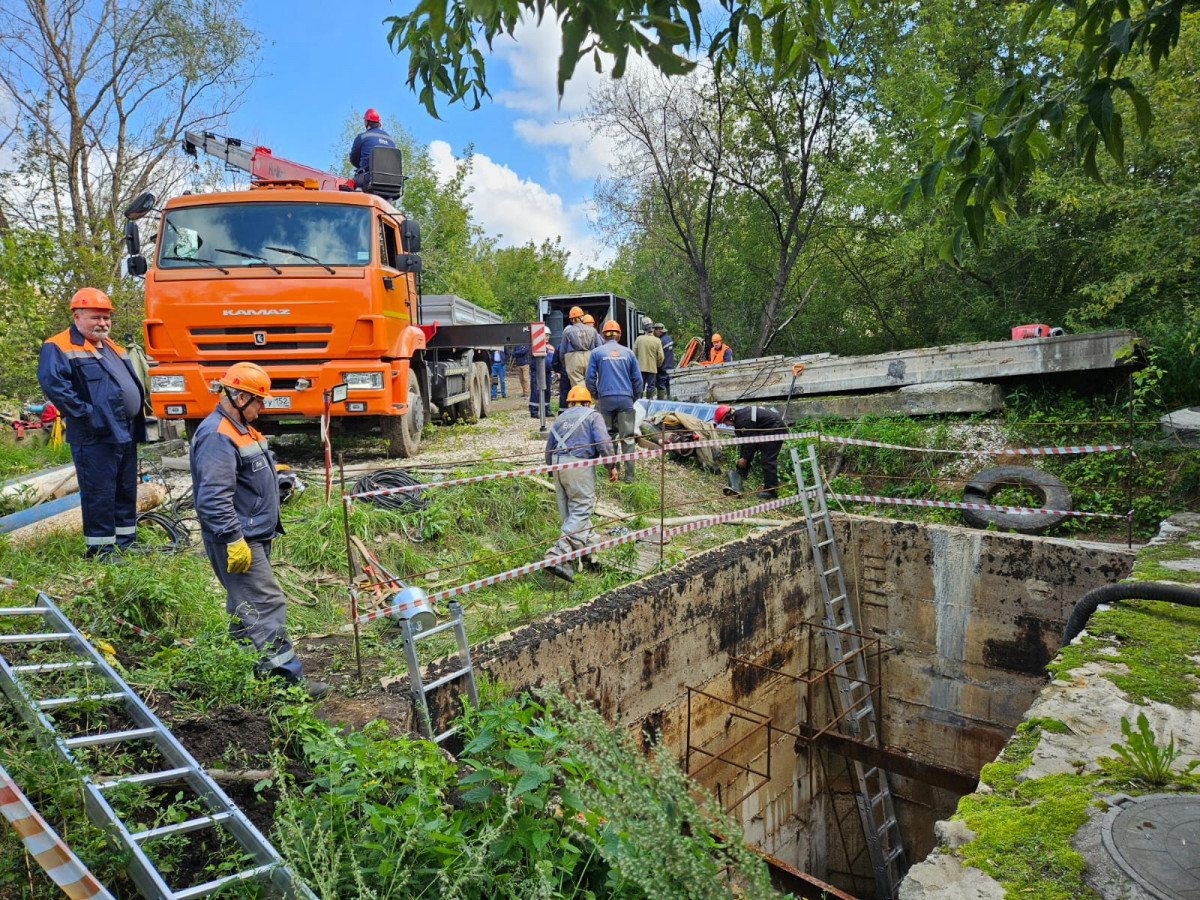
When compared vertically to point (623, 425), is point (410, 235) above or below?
above

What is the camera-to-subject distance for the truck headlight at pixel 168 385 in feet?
24.2

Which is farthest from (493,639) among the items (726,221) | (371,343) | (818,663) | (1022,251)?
(726,221)

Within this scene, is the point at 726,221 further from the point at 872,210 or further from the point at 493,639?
the point at 493,639

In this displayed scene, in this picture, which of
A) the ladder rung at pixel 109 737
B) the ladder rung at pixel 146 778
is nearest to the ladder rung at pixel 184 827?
the ladder rung at pixel 146 778

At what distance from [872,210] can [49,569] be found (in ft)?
50.5

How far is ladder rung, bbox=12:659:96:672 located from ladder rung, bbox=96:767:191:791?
0.76 meters

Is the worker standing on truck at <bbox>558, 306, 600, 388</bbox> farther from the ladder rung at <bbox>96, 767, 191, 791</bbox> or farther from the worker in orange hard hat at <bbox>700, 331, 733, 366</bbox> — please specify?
the ladder rung at <bbox>96, 767, 191, 791</bbox>

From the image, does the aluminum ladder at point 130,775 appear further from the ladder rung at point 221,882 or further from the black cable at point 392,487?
the black cable at point 392,487

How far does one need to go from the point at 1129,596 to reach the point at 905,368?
251 inches

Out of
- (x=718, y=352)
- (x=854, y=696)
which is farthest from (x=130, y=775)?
A: (x=718, y=352)

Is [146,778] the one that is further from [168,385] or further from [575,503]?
[168,385]

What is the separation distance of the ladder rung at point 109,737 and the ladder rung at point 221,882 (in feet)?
2.54

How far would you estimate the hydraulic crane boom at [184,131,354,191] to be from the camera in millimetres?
9375

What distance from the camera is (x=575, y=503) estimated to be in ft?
21.0
